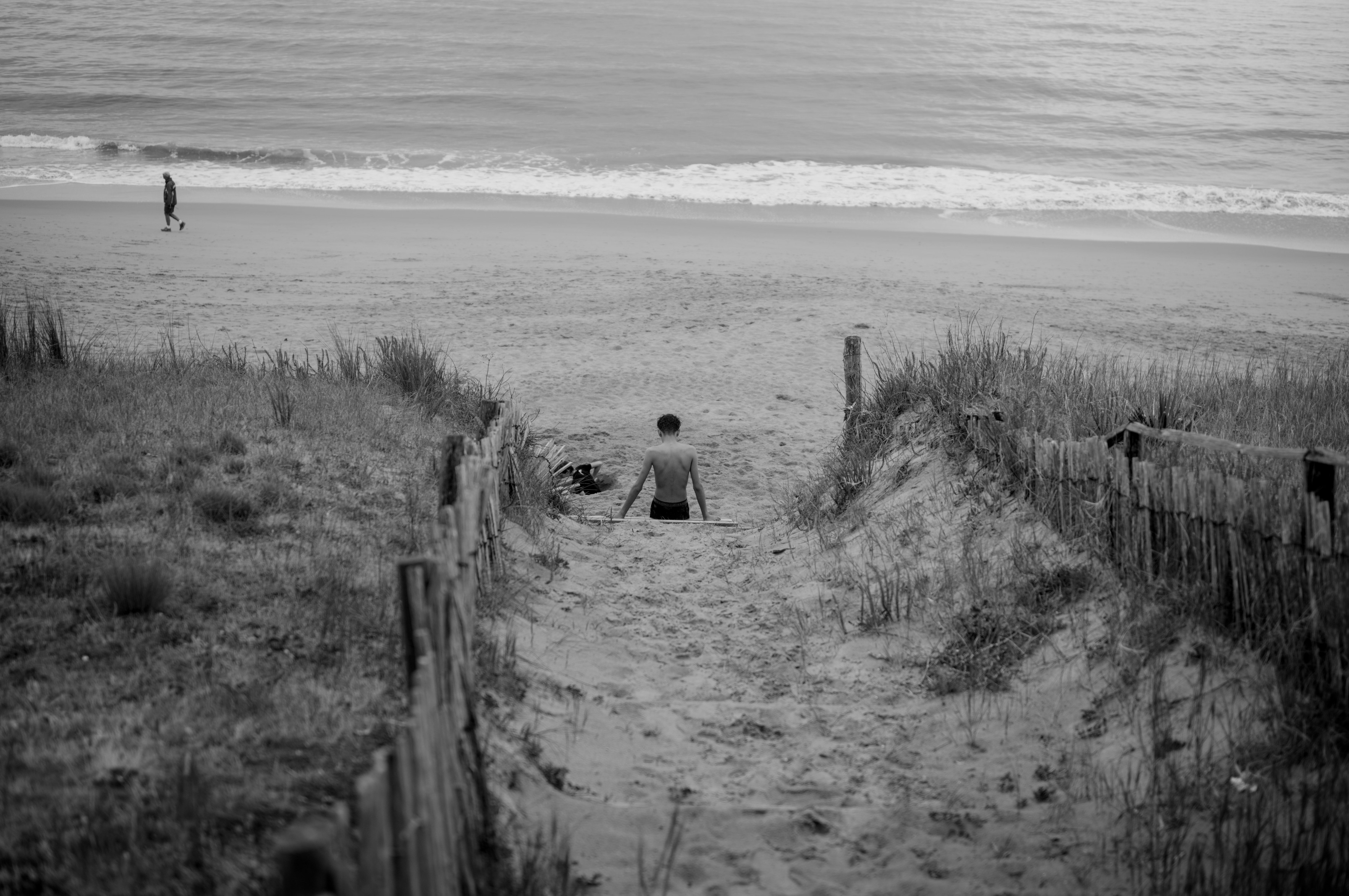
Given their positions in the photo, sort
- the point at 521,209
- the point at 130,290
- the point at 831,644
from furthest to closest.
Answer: the point at 521,209, the point at 130,290, the point at 831,644

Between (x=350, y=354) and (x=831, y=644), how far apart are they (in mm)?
4911

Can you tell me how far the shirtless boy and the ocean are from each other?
14901mm

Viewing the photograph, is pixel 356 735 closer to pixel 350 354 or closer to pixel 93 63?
pixel 350 354

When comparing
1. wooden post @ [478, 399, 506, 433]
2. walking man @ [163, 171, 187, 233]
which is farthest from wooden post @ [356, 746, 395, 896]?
walking man @ [163, 171, 187, 233]

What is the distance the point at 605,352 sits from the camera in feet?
39.2

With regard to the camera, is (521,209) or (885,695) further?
(521,209)

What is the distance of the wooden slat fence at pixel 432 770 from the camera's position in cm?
203

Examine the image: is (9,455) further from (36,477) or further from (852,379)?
(852,379)

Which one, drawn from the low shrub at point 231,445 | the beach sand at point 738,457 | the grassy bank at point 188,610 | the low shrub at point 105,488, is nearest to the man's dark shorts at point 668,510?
the beach sand at point 738,457

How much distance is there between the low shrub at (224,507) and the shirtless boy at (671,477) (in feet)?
10.8

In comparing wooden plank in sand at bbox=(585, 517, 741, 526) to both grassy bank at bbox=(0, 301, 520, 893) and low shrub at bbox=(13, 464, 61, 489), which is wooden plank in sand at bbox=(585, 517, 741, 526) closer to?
grassy bank at bbox=(0, 301, 520, 893)

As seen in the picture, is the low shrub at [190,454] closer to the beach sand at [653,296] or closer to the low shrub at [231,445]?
the low shrub at [231,445]

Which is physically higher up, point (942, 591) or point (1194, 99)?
point (1194, 99)

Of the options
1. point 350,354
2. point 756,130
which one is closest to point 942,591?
point 350,354
